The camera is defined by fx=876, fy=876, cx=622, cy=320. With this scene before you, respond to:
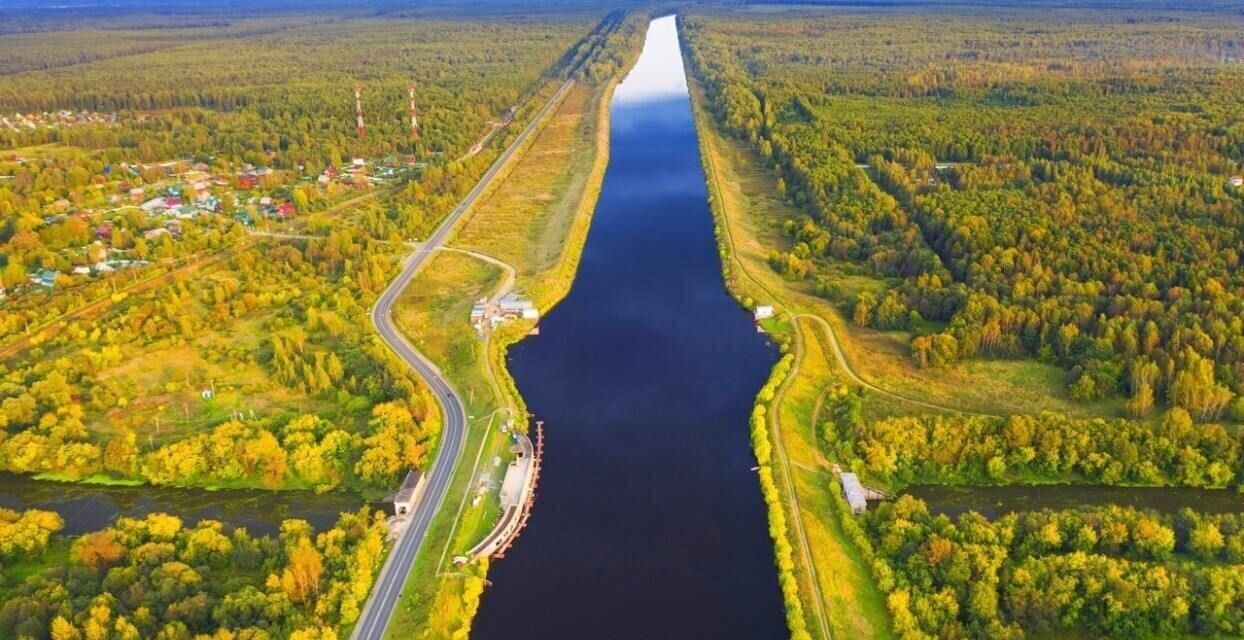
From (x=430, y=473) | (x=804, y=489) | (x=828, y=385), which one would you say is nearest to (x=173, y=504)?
(x=430, y=473)

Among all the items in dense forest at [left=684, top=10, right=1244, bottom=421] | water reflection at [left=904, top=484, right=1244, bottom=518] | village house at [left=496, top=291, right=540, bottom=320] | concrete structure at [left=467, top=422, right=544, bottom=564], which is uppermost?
dense forest at [left=684, top=10, right=1244, bottom=421]

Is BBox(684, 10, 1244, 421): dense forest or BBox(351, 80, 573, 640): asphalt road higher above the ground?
BBox(684, 10, 1244, 421): dense forest

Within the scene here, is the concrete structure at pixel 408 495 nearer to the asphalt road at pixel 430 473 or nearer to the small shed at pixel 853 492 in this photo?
the asphalt road at pixel 430 473

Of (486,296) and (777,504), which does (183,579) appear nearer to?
(777,504)

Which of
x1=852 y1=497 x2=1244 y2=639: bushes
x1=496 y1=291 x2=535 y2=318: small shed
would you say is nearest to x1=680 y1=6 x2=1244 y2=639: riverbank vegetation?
x1=852 y1=497 x2=1244 y2=639: bushes

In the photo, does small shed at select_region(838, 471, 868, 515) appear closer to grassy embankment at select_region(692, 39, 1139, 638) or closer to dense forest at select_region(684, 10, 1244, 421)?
grassy embankment at select_region(692, 39, 1139, 638)

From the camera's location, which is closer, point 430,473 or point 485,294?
point 430,473

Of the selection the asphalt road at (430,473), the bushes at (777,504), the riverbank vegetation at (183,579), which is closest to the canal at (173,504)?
the riverbank vegetation at (183,579)

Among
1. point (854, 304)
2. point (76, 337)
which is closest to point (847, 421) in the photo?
point (854, 304)
